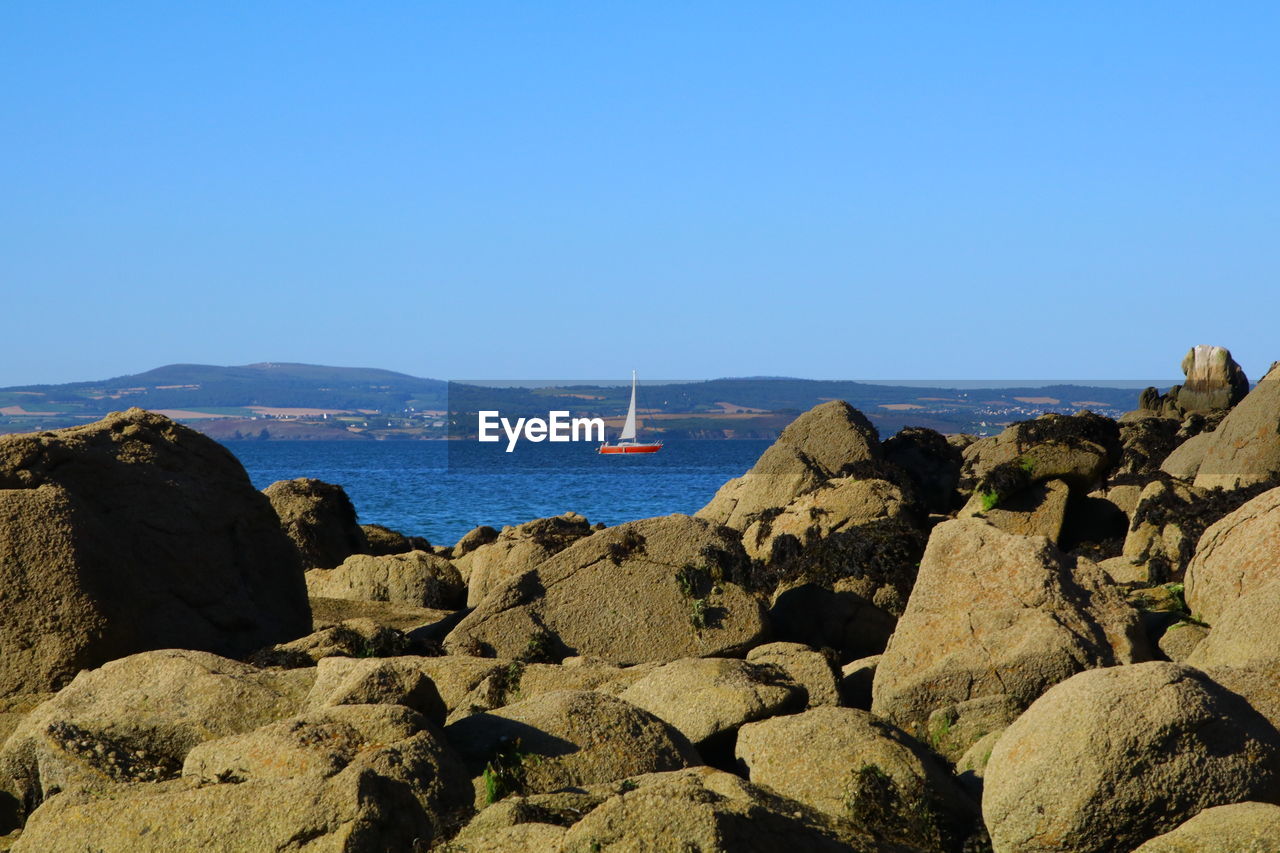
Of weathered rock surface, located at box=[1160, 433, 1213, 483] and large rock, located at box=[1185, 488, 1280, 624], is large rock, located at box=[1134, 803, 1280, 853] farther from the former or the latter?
weathered rock surface, located at box=[1160, 433, 1213, 483]

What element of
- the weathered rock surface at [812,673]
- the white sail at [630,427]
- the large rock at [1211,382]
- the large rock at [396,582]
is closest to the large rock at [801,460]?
the large rock at [396,582]

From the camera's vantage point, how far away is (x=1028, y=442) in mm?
16578

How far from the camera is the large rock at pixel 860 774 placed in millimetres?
6754

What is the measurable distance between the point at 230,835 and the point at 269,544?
736cm

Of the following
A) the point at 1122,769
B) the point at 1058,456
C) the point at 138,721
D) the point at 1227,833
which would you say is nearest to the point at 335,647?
the point at 138,721

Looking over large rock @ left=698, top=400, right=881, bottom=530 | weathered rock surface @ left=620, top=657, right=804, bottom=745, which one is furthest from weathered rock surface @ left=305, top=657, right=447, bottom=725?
large rock @ left=698, top=400, right=881, bottom=530

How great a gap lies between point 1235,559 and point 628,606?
507 centimetres

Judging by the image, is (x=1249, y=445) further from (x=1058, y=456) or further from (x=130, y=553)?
(x=130, y=553)

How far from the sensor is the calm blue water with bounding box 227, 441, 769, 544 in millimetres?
50656

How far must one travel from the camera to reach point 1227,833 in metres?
5.80

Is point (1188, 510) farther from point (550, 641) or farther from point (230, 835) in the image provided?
point (230, 835)

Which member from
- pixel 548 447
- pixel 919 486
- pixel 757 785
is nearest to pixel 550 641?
pixel 757 785

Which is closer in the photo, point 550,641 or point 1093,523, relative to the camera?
point 550,641

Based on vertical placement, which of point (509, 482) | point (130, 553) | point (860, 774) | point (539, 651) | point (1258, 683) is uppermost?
point (130, 553)
